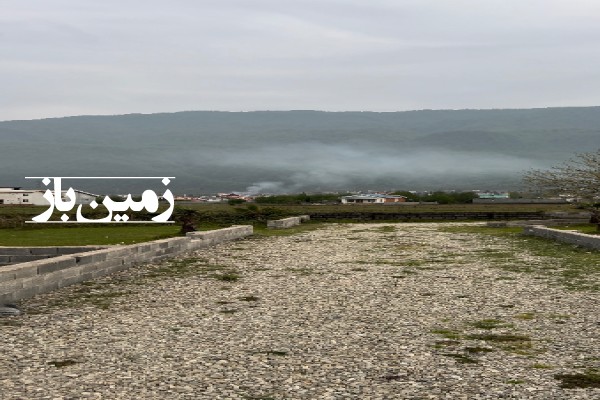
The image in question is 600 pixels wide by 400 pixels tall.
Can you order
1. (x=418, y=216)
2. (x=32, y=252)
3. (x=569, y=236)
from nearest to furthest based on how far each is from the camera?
(x=32, y=252) < (x=569, y=236) < (x=418, y=216)

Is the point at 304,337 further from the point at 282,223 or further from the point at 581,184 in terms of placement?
the point at 581,184

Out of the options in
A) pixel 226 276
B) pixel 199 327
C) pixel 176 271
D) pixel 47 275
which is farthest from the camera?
pixel 176 271

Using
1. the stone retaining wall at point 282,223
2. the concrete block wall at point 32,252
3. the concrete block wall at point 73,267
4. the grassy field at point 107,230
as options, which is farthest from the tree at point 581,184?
the concrete block wall at point 32,252

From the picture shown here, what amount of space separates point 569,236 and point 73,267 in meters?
24.6

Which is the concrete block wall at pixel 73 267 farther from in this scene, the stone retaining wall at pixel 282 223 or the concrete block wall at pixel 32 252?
the stone retaining wall at pixel 282 223

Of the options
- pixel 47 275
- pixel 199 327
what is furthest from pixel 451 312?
pixel 47 275

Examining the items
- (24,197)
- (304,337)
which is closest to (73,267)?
(304,337)

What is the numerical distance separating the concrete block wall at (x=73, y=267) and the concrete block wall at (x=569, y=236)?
60.3 ft

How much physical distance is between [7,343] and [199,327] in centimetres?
353

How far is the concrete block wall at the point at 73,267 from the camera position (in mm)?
16375

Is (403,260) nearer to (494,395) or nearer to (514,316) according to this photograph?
(514,316)

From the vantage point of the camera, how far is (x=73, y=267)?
19.8m

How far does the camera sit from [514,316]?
14555 mm

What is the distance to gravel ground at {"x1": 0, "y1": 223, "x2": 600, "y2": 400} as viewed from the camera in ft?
30.8
